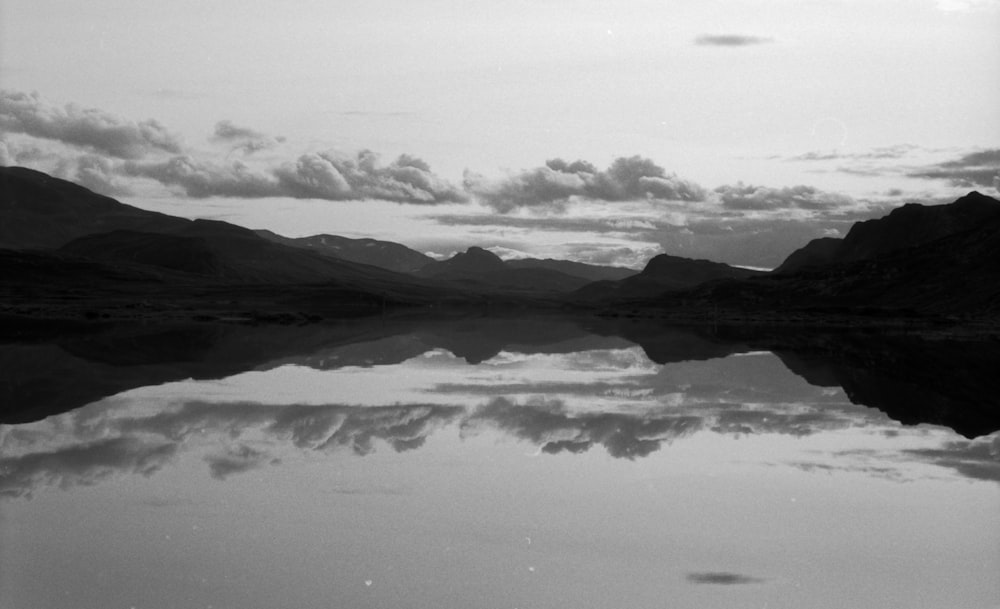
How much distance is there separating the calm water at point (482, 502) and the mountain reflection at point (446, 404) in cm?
19

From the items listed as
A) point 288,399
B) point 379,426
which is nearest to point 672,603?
point 379,426

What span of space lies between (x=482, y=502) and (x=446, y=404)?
1555 centimetres

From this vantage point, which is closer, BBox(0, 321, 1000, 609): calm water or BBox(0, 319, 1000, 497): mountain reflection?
BBox(0, 321, 1000, 609): calm water

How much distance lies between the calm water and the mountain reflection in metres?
0.19

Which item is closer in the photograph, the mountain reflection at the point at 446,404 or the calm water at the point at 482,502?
the calm water at the point at 482,502

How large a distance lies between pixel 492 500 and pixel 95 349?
44597 millimetres

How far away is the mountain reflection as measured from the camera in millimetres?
23312

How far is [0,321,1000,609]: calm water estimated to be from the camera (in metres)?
13.5

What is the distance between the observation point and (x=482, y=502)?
1830cm

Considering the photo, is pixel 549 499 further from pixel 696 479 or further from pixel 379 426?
pixel 379 426

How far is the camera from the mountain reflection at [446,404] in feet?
76.5

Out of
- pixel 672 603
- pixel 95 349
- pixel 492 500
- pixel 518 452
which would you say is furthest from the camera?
pixel 95 349

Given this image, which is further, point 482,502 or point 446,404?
point 446,404

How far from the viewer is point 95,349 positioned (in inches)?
2247
